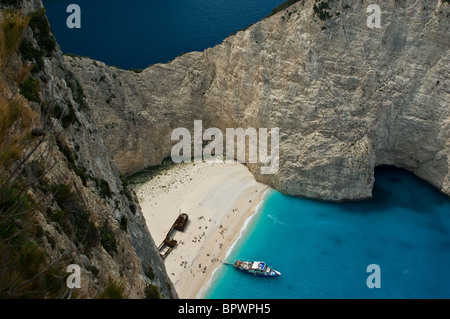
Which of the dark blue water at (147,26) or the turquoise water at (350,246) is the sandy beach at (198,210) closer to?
the turquoise water at (350,246)

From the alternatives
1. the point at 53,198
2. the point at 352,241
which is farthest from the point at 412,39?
the point at 53,198

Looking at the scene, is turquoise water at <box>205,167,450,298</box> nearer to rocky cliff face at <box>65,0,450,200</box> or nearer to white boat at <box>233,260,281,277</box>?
white boat at <box>233,260,281,277</box>

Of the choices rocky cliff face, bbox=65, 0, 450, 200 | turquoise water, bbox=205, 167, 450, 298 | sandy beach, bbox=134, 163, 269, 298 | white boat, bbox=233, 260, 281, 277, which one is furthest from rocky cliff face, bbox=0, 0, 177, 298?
rocky cliff face, bbox=65, 0, 450, 200

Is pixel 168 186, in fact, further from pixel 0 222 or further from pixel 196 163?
pixel 0 222

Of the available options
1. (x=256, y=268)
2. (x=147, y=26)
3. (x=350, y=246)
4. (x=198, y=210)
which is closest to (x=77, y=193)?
(x=256, y=268)

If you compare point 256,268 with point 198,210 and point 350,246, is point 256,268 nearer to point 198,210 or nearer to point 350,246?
point 350,246

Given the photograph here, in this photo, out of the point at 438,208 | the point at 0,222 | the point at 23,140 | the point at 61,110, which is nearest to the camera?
the point at 0,222

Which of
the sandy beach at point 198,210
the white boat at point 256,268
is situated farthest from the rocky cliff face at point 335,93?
the white boat at point 256,268

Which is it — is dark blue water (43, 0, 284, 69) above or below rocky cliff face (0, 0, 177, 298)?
above
